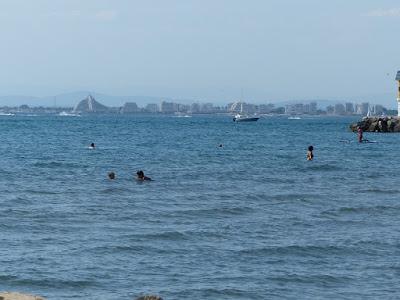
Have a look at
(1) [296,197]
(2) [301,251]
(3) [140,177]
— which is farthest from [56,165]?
(2) [301,251]

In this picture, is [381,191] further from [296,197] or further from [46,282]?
[46,282]

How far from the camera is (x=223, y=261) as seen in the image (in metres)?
18.7

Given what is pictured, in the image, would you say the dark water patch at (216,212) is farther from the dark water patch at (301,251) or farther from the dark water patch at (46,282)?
the dark water patch at (46,282)

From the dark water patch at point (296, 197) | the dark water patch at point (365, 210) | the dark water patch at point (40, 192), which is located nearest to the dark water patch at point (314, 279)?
the dark water patch at point (365, 210)

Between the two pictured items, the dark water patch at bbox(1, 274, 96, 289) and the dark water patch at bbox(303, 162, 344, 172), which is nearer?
the dark water patch at bbox(1, 274, 96, 289)

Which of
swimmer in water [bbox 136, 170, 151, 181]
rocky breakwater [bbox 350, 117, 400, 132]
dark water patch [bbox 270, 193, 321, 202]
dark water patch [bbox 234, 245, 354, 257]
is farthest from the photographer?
rocky breakwater [bbox 350, 117, 400, 132]

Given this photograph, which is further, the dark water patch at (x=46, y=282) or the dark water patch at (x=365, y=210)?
the dark water patch at (x=365, y=210)

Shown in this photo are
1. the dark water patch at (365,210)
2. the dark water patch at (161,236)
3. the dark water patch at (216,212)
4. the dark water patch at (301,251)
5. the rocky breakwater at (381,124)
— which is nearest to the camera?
the dark water patch at (301,251)

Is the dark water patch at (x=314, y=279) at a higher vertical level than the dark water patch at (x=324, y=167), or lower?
higher

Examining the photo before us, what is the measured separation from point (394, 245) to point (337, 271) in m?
3.34

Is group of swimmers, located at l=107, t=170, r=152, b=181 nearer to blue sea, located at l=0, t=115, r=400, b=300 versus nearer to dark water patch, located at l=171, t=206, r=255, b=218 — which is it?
blue sea, located at l=0, t=115, r=400, b=300

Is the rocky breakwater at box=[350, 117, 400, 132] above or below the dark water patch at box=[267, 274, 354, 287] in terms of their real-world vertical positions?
above

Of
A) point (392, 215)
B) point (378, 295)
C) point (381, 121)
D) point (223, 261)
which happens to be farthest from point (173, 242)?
point (381, 121)

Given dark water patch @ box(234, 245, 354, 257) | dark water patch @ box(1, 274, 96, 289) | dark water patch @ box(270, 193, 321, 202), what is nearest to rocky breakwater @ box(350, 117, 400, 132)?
dark water patch @ box(270, 193, 321, 202)
